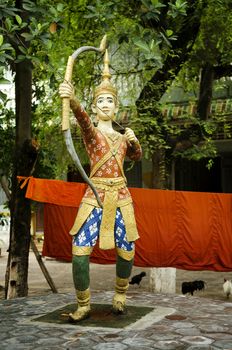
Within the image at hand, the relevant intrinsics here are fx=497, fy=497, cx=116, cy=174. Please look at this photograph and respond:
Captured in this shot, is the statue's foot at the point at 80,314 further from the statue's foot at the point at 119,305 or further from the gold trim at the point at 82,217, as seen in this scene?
the gold trim at the point at 82,217

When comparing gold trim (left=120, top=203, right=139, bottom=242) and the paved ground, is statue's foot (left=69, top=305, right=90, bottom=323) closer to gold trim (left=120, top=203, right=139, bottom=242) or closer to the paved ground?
the paved ground

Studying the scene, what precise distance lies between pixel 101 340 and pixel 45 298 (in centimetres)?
243

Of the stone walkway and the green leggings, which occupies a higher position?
the green leggings

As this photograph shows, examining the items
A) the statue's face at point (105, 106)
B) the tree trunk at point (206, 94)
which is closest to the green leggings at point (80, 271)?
the statue's face at point (105, 106)

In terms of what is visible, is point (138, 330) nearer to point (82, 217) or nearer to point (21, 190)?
point (82, 217)

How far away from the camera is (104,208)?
539 cm

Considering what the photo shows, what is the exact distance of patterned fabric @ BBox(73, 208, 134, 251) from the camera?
5344 mm

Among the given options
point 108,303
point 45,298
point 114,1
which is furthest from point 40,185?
point 114,1

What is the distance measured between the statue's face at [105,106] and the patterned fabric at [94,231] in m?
1.09

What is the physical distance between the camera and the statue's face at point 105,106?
223 inches

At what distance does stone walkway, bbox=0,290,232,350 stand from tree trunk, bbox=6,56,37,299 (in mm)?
1130

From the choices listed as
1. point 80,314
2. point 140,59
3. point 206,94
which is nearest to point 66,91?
point 80,314

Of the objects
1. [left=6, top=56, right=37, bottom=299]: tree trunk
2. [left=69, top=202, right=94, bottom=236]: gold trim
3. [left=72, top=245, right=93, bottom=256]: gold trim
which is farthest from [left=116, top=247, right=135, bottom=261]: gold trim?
[left=6, top=56, right=37, bottom=299]: tree trunk

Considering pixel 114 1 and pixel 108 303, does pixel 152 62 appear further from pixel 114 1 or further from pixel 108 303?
pixel 108 303
